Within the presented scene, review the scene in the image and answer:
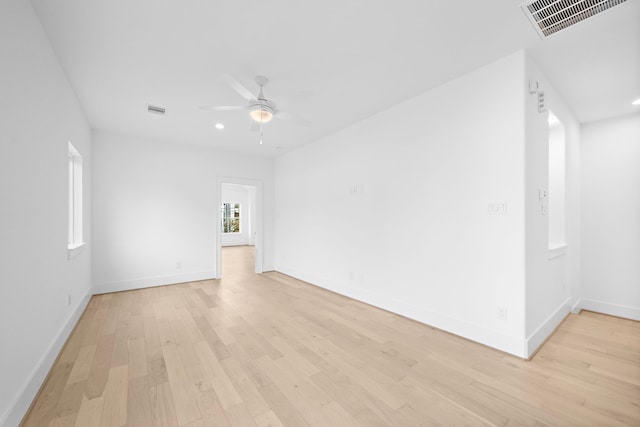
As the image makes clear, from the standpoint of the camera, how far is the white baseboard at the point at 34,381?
4.96 ft

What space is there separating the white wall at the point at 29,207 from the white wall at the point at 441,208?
Result: 11.1 feet

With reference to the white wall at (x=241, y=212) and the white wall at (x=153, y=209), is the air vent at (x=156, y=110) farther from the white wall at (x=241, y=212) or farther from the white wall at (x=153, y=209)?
the white wall at (x=241, y=212)

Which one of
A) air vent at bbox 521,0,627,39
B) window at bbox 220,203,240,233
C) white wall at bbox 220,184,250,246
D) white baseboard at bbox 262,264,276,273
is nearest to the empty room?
air vent at bbox 521,0,627,39

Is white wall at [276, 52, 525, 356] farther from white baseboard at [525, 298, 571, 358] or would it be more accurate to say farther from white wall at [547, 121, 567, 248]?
white wall at [547, 121, 567, 248]

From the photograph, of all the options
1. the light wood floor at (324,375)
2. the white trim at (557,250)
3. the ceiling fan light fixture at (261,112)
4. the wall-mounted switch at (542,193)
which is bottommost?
the light wood floor at (324,375)

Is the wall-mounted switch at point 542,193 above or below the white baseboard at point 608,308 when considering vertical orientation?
above

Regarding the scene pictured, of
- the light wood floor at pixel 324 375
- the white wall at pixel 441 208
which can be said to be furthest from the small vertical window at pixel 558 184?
the white wall at pixel 441 208

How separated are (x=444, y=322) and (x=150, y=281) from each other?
4866mm

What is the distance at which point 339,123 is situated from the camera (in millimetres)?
4074

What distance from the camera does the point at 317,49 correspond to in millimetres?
2254

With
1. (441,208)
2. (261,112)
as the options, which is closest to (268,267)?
(261,112)

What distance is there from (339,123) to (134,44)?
267 cm

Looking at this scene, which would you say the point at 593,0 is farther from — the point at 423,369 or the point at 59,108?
the point at 59,108

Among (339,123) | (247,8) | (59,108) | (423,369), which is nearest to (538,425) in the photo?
(423,369)
